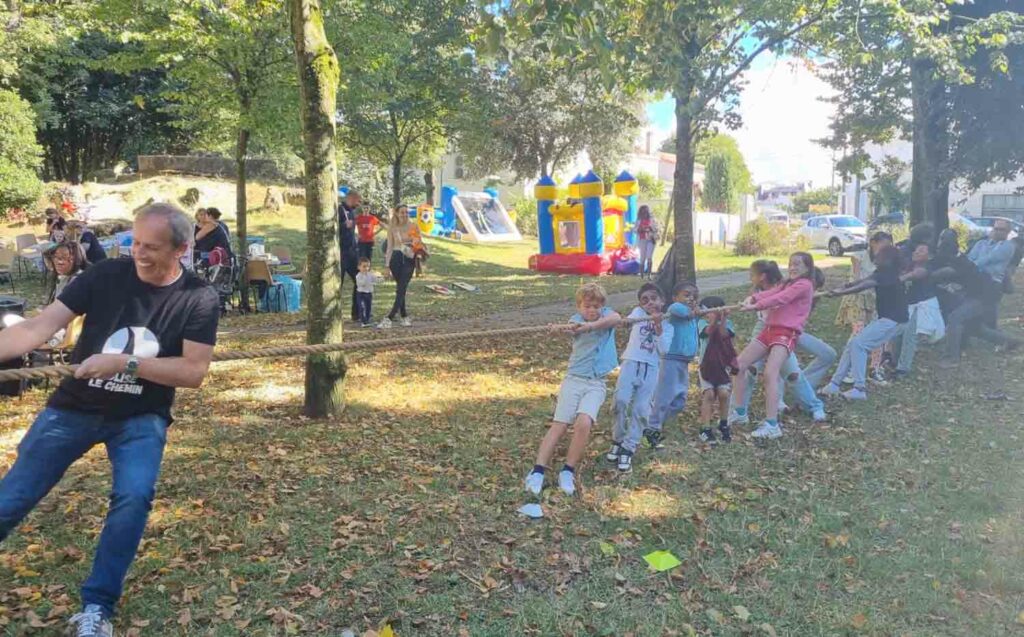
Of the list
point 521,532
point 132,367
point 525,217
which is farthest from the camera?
point 525,217

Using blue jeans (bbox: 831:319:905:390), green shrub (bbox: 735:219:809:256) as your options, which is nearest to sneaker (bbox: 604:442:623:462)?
blue jeans (bbox: 831:319:905:390)

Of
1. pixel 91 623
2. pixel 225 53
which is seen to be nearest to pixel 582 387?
pixel 91 623

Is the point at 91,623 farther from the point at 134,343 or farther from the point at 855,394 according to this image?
the point at 855,394

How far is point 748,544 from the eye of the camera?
4.41 m

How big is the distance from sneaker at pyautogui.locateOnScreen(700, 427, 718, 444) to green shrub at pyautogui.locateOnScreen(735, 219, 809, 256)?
75.0ft

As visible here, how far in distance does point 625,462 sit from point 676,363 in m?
1.02

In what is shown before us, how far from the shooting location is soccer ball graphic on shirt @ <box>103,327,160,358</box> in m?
3.11

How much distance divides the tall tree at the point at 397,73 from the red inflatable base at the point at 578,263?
5.13m

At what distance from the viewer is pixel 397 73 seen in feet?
62.4

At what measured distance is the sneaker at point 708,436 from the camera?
20.8ft

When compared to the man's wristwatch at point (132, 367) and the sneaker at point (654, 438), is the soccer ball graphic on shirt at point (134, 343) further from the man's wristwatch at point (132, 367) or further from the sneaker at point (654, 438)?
the sneaker at point (654, 438)

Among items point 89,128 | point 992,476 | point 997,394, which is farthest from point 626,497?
point 89,128

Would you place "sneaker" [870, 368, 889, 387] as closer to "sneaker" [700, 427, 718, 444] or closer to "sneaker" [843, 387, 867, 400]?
"sneaker" [843, 387, 867, 400]

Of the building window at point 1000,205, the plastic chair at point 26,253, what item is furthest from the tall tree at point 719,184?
the plastic chair at point 26,253
